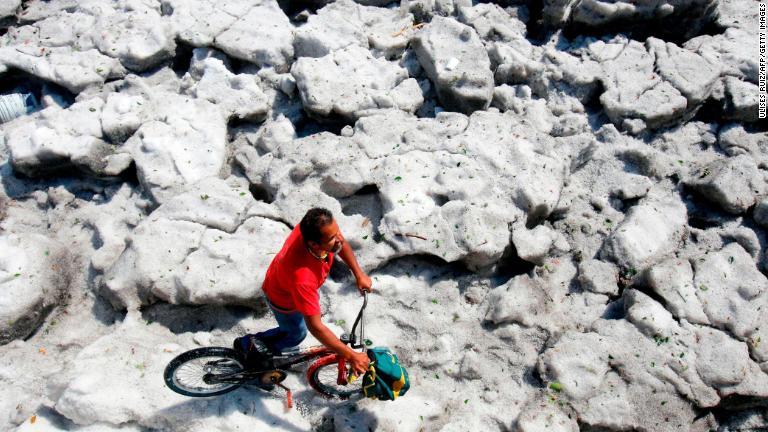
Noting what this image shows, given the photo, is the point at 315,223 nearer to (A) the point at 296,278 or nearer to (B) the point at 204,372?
(A) the point at 296,278

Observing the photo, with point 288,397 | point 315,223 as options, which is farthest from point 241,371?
point 315,223

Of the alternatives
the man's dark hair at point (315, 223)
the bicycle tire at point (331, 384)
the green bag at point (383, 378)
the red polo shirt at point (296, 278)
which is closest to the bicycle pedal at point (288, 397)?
the bicycle tire at point (331, 384)

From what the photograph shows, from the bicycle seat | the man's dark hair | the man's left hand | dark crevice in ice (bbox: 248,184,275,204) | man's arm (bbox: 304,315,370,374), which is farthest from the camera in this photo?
dark crevice in ice (bbox: 248,184,275,204)

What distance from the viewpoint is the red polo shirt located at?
3.03m

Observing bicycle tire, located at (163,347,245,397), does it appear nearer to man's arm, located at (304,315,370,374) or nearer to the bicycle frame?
the bicycle frame

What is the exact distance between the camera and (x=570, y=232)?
4.86 metres

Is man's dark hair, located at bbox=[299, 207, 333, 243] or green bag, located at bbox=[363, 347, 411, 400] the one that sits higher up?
man's dark hair, located at bbox=[299, 207, 333, 243]

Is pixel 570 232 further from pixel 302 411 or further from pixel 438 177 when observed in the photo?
pixel 302 411

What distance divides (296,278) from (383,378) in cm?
95

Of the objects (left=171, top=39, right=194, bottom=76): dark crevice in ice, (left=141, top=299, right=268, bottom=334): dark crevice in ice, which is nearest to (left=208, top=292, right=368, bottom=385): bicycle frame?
(left=141, top=299, right=268, bottom=334): dark crevice in ice

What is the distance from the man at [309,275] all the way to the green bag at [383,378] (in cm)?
25

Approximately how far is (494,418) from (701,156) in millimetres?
3332

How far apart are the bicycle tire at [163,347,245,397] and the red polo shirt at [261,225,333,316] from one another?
0.69 meters

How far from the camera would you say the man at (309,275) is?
298 cm
